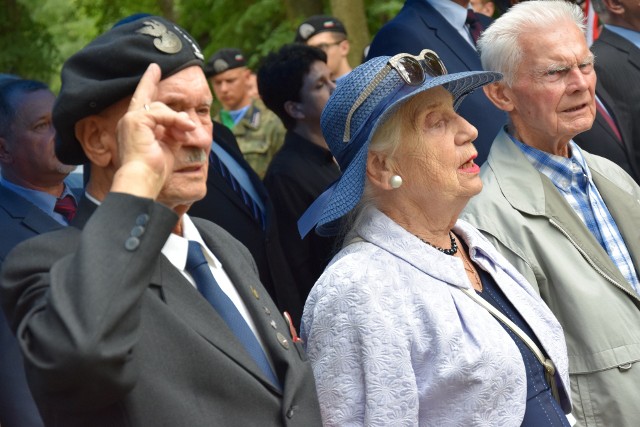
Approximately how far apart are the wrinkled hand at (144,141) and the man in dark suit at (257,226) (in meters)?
3.04

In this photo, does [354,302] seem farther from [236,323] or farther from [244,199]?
[244,199]

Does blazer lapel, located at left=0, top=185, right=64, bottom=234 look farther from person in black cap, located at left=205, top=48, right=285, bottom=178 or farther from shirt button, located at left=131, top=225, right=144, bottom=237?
person in black cap, located at left=205, top=48, right=285, bottom=178

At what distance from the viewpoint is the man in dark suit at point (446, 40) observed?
518 cm

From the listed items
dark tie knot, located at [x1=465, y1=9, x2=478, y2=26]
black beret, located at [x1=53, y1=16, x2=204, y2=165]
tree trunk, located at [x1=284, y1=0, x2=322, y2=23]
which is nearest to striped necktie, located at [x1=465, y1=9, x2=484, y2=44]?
dark tie knot, located at [x1=465, y1=9, x2=478, y2=26]

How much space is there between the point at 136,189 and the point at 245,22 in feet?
36.3

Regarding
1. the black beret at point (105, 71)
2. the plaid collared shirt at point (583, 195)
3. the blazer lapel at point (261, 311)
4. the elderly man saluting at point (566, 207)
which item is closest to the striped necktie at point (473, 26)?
the elderly man saluting at point (566, 207)

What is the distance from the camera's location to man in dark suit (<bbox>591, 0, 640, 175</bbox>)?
18.4 ft

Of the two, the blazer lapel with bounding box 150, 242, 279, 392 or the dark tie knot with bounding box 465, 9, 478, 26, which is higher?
the blazer lapel with bounding box 150, 242, 279, 392

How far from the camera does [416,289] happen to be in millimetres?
3492

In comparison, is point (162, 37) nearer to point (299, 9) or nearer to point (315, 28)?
point (315, 28)

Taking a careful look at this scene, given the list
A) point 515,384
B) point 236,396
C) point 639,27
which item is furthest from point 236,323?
point 639,27

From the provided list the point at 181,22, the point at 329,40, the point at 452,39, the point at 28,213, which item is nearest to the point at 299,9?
the point at 181,22

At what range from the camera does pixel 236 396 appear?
2771 mm

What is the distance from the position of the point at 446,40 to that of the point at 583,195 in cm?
126
